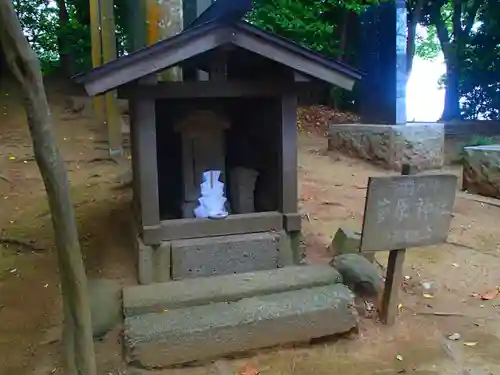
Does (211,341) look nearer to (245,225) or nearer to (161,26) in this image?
(245,225)

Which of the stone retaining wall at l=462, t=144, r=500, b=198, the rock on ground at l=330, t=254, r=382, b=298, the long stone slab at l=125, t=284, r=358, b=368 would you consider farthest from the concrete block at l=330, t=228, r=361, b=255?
the stone retaining wall at l=462, t=144, r=500, b=198

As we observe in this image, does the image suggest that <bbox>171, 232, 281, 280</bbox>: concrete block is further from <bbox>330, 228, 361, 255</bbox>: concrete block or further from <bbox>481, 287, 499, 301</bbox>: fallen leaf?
<bbox>481, 287, 499, 301</bbox>: fallen leaf

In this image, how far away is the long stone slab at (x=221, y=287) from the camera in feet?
12.3

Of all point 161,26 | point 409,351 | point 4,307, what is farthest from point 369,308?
point 161,26

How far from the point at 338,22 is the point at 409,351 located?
11655 millimetres

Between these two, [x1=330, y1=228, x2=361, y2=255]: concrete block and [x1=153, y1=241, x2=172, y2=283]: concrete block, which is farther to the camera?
[x1=330, y1=228, x2=361, y2=255]: concrete block

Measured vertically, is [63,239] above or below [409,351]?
above

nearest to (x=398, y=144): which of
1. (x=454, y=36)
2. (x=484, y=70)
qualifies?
(x=484, y=70)

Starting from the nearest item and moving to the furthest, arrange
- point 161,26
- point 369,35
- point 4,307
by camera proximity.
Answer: point 4,307 → point 161,26 → point 369,35

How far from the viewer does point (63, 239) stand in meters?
2.73

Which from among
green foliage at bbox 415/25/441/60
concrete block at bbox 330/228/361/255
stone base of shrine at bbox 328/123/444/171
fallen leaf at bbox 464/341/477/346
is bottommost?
fallen leaf at bbox 464/341/477/346

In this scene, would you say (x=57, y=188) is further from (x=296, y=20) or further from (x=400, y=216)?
(x=296, y=20)

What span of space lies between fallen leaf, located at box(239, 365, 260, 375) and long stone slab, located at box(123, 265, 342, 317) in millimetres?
514

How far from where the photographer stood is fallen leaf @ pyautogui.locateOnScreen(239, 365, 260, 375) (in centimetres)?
351
